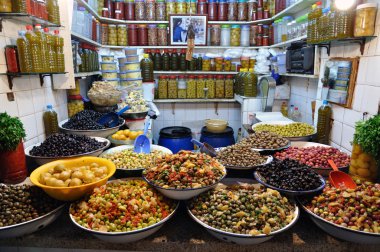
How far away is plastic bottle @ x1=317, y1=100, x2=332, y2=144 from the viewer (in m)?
2.35

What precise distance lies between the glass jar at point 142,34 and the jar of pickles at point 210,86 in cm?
116

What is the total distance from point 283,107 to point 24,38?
3.14 metres

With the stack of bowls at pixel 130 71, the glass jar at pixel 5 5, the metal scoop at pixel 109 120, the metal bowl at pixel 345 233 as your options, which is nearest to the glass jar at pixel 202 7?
the stack of bowls at pixel 130 71

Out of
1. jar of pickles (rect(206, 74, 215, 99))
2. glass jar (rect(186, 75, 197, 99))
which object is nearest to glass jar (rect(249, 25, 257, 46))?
jar of pickles (rect(206, 74, 215, 99))

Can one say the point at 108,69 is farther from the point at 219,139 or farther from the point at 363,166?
the point at 363,166

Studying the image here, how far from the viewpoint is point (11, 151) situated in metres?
1.54

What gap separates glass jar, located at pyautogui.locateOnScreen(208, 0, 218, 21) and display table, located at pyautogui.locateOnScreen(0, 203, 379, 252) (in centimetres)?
385

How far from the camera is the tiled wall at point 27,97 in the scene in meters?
1.84

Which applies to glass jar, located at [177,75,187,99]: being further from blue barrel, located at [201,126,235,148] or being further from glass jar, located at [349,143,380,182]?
glass jar, located at [349,143,380,182]

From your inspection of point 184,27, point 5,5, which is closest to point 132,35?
point 184,27

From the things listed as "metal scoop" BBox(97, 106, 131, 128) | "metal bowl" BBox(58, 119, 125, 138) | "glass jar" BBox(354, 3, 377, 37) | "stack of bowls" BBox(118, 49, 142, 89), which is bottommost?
"metal bowl" BBox(58, 119, 125, 138)

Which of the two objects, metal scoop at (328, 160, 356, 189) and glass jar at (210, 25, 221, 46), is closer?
metal scoop at (328, 160, 356, 189)

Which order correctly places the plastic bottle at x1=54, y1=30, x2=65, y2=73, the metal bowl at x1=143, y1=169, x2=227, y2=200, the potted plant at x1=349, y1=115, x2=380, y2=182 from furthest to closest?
the plastic bottle at x1=54, y1=30, x2=65, y2=73, the potted plant at x1=349, y1=115, x2=380, y2=182, the metal bowl at x1=143, y1=169, x2=227, y2=200

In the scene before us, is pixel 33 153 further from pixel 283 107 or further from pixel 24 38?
pixel 283 107
